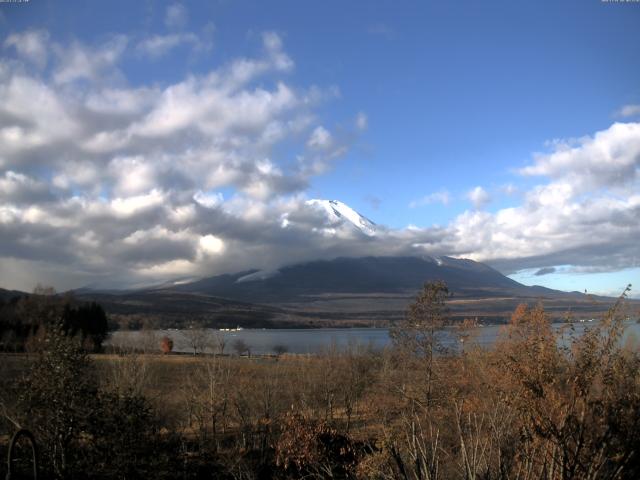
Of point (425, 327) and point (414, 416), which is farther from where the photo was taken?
point (425, 327)

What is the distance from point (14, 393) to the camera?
18219 mm

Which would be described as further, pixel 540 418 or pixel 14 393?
pixel 14 393

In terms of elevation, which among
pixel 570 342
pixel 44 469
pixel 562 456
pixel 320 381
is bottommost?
pixel 320 381

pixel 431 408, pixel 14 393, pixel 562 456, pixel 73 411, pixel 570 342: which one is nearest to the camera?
pixel 562 456

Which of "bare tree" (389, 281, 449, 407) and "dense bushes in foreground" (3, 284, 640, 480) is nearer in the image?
"dense bushes in foreground" (3, 284, 640, 480)

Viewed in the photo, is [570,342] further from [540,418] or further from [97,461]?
[97,461]

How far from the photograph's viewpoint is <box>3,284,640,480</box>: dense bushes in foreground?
8578 mm

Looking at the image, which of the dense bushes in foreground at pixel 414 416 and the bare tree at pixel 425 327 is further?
the bare tree at pixel 425 327

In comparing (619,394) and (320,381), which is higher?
(619,394)

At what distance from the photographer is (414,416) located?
15.6m

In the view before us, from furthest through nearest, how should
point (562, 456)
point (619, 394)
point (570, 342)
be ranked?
point (570, 342), point (619, 394), point (562, 456)

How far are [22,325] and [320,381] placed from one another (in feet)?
223

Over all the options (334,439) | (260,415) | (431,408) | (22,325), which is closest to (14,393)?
(334,439)

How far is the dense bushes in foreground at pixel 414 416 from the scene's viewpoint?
28.1 feet
